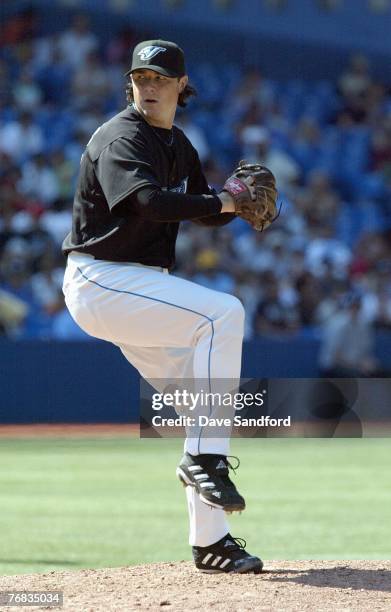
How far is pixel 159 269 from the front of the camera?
14.6 feet

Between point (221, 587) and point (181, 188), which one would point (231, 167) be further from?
point (221, 587)

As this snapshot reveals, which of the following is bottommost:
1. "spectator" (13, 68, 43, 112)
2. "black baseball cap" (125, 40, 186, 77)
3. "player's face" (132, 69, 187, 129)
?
"player's face" (132, 69, 187, 129)

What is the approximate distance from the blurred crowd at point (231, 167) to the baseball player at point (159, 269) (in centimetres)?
797

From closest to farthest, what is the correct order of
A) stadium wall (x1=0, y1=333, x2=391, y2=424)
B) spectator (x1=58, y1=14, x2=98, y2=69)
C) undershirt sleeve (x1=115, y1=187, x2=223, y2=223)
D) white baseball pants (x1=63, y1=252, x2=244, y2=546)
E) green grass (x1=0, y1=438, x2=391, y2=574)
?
undershirt sleeve (x1=115, y1=187, x2=223, y2=223) → white baseball pants (x1=63, y1=252, x2=244, y2=546) → green grass (x1=0, y1=438, x2=391, y2=574) → stadium wall (x1=0, y1=333, x2=391, y2=424) → spectator (x1=58, y1=14, x2=98, y2=69)

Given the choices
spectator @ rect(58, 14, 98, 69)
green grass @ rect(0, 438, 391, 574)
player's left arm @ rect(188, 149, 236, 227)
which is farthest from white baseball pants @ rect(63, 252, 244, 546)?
spectator @ rect(58, 14, 98, 69)

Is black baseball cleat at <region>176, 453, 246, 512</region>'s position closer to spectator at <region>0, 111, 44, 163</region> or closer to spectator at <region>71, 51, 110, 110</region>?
spectator at <region>0, 111, 44, 163</region>

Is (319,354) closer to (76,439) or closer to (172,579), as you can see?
(76,439)

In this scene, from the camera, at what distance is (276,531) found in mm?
6645

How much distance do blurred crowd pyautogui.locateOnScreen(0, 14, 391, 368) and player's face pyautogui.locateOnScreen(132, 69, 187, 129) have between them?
801 centimetres

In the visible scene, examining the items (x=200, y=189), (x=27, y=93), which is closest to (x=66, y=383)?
(x=27, y=93)

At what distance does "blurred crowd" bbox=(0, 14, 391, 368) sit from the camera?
13.0 metres

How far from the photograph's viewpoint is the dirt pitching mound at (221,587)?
12.6ft

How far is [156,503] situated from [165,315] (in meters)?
3.80

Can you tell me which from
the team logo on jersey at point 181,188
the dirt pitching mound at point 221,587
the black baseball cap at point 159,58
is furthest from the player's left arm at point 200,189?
the dirt pitching mound at point 221,587
